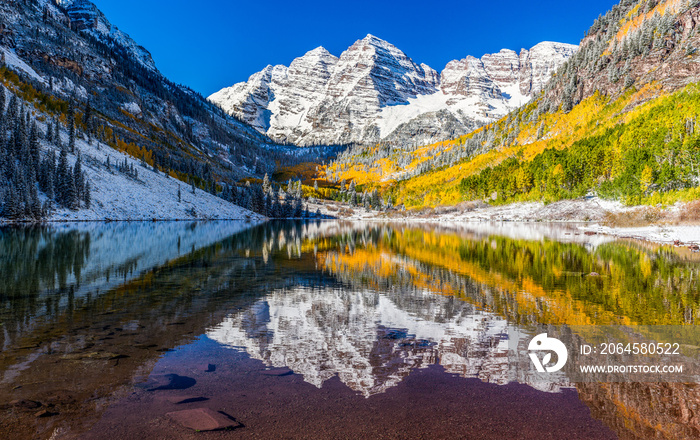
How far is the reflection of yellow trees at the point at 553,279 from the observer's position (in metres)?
15.3

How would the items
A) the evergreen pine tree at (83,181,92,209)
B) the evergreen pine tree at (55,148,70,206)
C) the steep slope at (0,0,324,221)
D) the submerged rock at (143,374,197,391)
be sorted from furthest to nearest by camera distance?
1. the evergreen pine tree at (83,181,92,209)
2. the evergreen pine tree at (55,148,70,206)
3. the steep slope at (0,0,324,221)
4. the submerged rock at (143,374,197,391)

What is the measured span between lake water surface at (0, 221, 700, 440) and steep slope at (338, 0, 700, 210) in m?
60.8

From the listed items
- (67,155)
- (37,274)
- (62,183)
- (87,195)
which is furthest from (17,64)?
(37,274)

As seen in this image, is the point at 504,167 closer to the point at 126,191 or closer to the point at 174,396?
the point at 126,191

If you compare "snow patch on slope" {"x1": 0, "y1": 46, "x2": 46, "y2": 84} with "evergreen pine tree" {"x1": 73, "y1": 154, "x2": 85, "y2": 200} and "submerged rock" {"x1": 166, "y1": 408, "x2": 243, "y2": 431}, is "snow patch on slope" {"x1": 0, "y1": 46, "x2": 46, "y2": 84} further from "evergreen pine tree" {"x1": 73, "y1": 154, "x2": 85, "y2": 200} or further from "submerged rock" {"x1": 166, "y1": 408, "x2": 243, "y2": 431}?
"submerged rock" {"x1": 166, "y1": 408, "x2": 243, "y2": 431}

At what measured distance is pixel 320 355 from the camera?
10.8m

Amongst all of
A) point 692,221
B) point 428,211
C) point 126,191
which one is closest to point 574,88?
point 428,211

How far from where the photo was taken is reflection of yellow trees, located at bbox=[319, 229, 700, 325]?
50.2 feet

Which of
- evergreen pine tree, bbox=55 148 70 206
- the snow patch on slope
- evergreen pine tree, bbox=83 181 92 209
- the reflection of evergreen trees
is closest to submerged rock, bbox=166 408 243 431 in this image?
the reflection of evergreen trees

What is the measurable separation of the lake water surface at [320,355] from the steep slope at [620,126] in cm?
6078

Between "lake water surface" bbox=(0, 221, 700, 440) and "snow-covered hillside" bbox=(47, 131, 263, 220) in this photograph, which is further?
"snow-covered hillside" bbox=(47, 131, 263, 220)

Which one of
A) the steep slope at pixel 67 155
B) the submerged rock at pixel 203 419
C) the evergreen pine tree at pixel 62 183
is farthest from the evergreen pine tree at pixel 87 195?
the submerged rock at pixel 203 419

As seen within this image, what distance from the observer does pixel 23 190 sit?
7938 centimetres

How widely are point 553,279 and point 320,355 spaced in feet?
59.7
